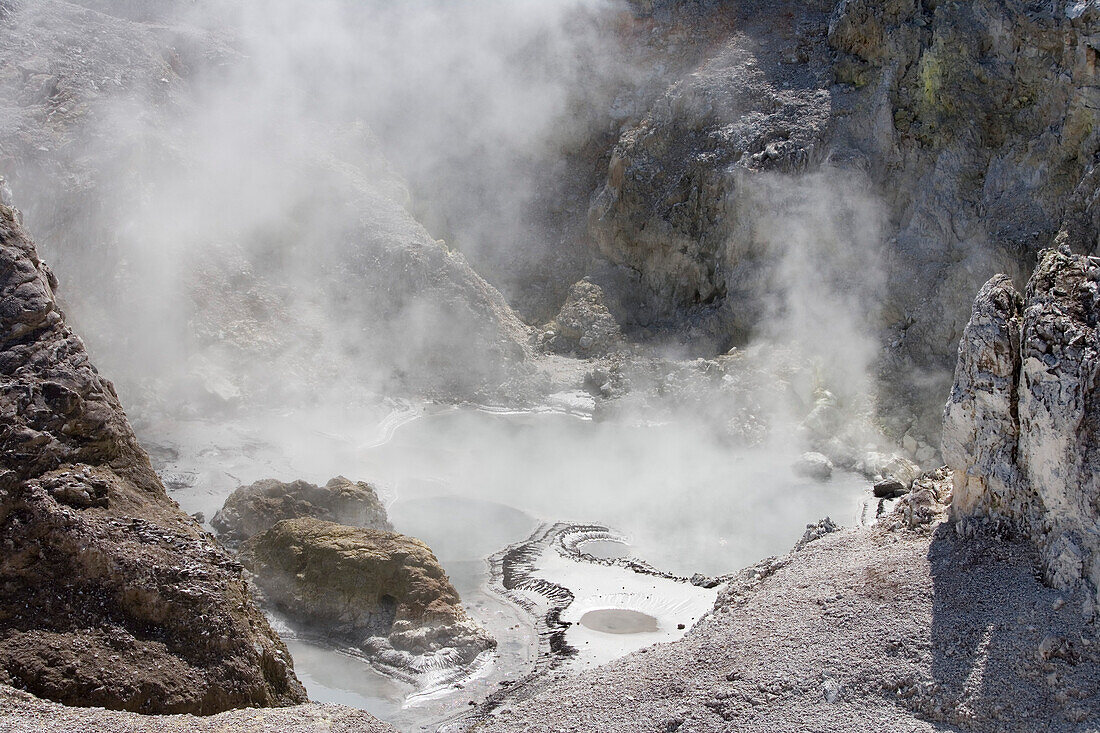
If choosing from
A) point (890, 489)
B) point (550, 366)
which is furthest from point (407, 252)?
point (890, 489)

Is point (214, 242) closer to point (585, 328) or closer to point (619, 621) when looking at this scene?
point (585, 328)

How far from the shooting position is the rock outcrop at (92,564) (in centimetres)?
919

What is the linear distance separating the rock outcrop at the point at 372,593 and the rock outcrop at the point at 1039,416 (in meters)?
7.50

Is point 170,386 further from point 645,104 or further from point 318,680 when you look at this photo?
point 645,104

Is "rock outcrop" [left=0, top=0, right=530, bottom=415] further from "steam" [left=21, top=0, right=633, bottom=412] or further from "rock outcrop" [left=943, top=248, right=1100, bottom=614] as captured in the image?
"rock outcrop" [left=943, top=248, right=1100, bottom=614]

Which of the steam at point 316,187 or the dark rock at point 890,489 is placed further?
the steam at point 316,187

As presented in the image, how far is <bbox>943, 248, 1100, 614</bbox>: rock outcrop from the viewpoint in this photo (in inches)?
380

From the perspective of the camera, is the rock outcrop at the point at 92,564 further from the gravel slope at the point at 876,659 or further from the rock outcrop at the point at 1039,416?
the rock outcrop at the point at 1039,416

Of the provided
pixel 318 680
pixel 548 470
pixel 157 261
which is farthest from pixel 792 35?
pixel 318 680

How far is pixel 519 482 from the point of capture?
872 inches

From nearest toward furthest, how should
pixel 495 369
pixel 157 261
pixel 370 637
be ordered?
pixel 370 637
pixel 157 261
pixel 495 369

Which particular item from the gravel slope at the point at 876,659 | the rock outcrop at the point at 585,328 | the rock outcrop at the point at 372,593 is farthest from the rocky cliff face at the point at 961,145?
the rock outcrop at the point at 372,593

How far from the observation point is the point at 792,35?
31844 millimetres

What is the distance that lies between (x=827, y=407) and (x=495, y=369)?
30.7ft
